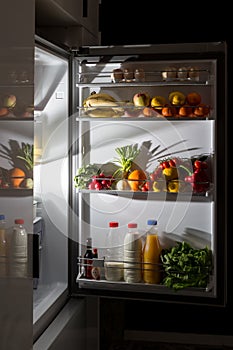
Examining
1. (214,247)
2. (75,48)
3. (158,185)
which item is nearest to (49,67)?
(75,48)

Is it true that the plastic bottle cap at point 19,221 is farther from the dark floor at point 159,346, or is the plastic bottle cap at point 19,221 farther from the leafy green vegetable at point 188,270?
the dark floor at point 159,346

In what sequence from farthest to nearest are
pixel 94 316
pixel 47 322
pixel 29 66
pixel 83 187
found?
pixel 94 316
pixel 83 187
pixel 47 322
pixel 29 66

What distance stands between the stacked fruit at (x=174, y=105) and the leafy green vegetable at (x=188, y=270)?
661 mm

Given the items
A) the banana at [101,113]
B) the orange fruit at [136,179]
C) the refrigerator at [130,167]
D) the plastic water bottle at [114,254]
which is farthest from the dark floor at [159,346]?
the banana at [101,113]

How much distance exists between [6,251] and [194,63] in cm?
140

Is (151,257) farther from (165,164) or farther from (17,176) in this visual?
(17,176)

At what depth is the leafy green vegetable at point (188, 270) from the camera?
261cm

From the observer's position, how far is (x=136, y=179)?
2.69 metres

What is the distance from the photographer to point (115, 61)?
2.65 meters

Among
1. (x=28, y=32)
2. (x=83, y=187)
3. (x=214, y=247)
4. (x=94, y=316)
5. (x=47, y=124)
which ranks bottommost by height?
(x=94, y=316)

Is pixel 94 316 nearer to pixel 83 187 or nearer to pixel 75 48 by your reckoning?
pixel 83 187

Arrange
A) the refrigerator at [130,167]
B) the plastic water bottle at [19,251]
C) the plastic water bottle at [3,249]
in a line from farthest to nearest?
the refrigerator at [130,167]
the plastic water bottle at [19,251]
the plastic water bottle at [3,249]

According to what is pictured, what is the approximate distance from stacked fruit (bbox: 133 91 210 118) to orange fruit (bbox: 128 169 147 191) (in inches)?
11.2

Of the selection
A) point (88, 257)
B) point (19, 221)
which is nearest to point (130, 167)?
point (88, 257)
